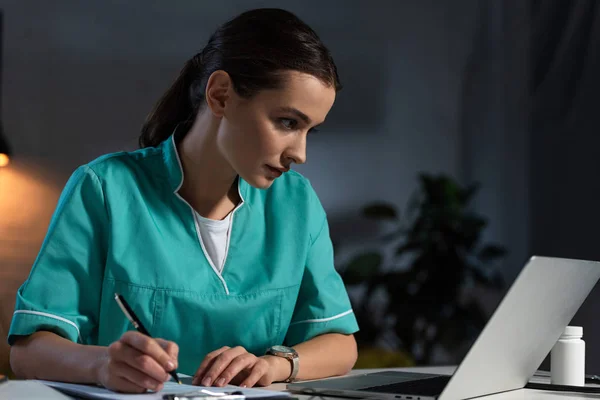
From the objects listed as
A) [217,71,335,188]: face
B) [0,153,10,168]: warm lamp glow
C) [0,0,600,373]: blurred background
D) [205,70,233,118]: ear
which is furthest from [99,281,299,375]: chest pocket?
[0,153,10,168]: warm lamp glow

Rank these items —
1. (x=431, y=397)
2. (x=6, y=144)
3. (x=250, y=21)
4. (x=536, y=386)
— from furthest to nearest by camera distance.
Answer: (x=6, y=144), (x=250, y=21), (x=536, y=386), (x=431, y=397)

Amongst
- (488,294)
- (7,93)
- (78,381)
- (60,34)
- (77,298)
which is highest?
(60,34)

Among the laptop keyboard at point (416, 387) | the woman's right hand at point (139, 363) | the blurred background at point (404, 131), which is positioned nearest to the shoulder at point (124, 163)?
the woman's right hand at point (139, 363)

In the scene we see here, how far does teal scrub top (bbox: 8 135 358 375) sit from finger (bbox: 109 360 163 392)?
0.29m

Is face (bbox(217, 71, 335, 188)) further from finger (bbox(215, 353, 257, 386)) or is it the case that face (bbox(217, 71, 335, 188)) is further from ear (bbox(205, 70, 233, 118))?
finger (bbox(215, 353, 257, 386))

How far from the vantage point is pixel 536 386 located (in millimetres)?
1194

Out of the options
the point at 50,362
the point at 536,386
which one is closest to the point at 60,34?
the point at 50,362

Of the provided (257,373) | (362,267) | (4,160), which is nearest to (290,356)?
(257,373)

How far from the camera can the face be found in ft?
4.22

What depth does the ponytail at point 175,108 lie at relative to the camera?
4.90 feet

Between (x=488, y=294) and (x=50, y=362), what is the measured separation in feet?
A: 10.5

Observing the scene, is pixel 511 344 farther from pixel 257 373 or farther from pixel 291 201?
pixel 291 201

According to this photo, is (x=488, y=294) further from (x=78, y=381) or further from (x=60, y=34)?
(x=78, y=381)

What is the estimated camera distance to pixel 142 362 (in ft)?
3.05
